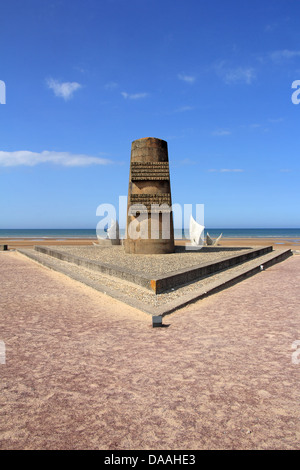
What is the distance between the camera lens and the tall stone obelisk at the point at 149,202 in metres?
13.0

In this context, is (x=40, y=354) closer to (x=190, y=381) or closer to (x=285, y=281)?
(x=190, y=381)

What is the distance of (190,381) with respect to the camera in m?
3.07

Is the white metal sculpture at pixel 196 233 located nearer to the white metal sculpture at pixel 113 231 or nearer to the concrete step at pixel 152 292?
the white metal sculpture at pixel 113 231

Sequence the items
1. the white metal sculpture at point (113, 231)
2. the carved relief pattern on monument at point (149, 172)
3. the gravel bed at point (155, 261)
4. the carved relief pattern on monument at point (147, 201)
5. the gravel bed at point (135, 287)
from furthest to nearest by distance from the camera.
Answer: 1. the white metal sculpture at point (113, 231)
2. the carved relief pattern on monument at point (149, 172)
3. the carved relief pattern on monument at point (147, 201)
4. the gravel bed at point (155, 261)
5. the gravel bed at point (135, 287)

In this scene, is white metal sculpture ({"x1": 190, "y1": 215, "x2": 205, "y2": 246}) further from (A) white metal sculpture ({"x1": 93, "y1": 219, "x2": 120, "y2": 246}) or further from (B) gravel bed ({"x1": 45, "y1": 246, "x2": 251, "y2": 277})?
(B) gravel bed ({"x1": 45, "y1": 246, "x2": 251, "y2": 277})

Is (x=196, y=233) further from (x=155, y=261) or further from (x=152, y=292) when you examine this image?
(x=152, y=292)

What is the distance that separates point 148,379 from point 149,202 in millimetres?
10193

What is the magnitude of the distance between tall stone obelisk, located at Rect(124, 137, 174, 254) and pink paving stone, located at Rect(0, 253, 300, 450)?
24.5 feet

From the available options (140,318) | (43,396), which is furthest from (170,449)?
(140,318)

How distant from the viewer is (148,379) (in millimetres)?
3125

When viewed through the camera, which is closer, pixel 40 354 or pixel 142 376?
pixel 142 376

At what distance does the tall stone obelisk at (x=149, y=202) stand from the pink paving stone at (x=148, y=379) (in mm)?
7466

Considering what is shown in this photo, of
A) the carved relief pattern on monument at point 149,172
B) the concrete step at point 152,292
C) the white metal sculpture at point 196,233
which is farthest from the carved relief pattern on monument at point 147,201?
the white metal sculpture at point 196,233
